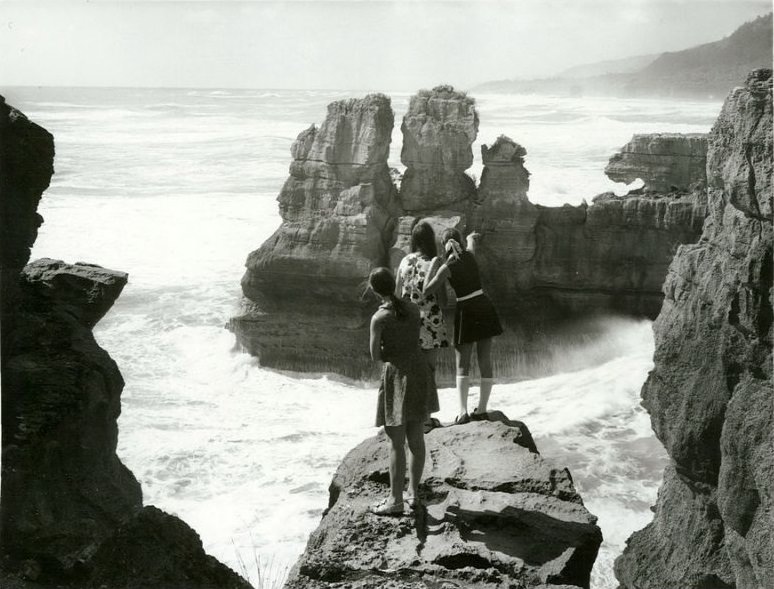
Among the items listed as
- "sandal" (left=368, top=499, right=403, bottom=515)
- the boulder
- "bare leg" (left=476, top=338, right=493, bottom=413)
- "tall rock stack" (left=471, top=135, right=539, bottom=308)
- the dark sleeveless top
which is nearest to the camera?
Result: the boulder

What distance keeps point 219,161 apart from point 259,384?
16.8 meters

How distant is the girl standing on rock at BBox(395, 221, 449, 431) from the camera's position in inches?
269

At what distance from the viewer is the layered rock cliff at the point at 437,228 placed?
749 inches

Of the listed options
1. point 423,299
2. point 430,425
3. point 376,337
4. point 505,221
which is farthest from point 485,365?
point 505,221

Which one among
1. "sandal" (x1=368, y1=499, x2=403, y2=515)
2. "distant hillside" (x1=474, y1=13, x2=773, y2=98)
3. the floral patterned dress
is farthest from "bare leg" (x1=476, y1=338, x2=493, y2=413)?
"distant hillside" (x1=474, y1=13, x2=773, y2=98)

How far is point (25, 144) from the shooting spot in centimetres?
724

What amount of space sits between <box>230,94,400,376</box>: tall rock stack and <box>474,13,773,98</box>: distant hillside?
4503 mm

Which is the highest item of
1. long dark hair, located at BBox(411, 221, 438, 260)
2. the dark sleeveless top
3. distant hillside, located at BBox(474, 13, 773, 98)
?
distant hillside, located at BBox(474, 13, 773, 98)

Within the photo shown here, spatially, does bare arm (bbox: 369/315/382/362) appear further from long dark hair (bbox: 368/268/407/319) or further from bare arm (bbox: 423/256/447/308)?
bare arm (bbox: 423/256/447/308)

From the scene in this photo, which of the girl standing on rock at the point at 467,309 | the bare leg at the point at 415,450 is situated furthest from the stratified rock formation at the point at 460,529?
the girl standing on rock at the point at 467,309

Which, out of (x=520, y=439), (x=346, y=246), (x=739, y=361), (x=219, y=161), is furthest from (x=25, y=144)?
(x=219, y=161)

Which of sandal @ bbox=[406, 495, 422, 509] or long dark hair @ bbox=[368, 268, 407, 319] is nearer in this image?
long dark hair @ bbox=[368, 268, 407, 319]

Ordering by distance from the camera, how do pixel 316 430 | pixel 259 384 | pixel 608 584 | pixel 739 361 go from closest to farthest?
pixel 739 361 < pixel 608 584 < pixel 316 430 < pixel 259 384

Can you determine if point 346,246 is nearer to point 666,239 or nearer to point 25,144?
point 666,239
